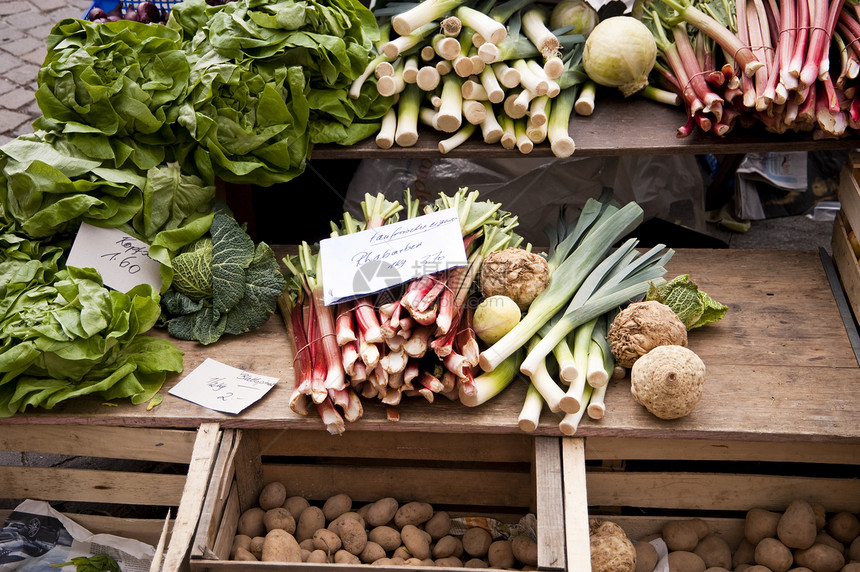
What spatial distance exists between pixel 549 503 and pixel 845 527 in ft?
2.95

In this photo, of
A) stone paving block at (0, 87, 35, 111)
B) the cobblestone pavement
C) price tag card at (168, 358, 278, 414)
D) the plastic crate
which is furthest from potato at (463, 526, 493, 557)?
stone paving block at (0, 87, 35, 111)

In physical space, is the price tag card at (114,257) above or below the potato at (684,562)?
above

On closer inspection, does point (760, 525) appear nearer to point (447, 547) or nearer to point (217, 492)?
point (447, 547)

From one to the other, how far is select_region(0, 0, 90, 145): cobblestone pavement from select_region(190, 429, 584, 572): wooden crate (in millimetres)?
3038

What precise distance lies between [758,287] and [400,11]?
1.51m

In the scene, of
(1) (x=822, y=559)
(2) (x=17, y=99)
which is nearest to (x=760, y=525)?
(1) (x=822, y=559)

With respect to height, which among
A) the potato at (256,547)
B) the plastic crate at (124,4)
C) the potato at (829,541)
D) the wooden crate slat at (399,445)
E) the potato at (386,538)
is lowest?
the potato at (829,541)

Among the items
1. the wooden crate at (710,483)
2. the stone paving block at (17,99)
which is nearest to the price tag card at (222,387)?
the wooden crate at (710,483)

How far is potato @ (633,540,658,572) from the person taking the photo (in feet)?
6.45

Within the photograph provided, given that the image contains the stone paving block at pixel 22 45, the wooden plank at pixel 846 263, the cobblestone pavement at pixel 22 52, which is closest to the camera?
the wooden plank at pixel 846 263

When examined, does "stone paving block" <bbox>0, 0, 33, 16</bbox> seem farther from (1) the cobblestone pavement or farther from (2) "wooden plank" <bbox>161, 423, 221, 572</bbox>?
(2) "wooden plank" <bbox>161, 423, 221, 572</bbox>

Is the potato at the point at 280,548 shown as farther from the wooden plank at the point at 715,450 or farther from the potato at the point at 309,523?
the wooden plank at the point at 715,450

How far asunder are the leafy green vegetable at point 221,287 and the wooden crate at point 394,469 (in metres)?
0.36

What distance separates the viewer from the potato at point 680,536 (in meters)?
Result: 2.03
